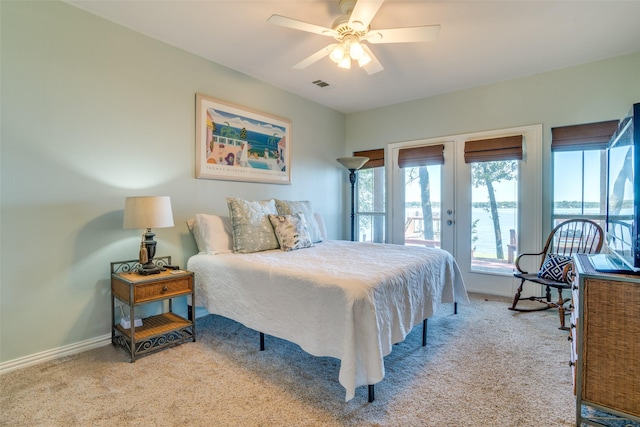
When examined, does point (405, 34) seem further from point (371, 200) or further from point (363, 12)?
point (371, 200)

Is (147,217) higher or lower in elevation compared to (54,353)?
higher

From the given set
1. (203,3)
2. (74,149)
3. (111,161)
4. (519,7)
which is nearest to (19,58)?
(74,149)

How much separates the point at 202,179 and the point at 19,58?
152 cm

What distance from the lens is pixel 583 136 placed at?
10.6 feet

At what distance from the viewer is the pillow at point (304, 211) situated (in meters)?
3.38

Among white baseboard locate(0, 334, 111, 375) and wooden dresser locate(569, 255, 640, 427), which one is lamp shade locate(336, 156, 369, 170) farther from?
white baseboard locate(0, 334, 111, 375)

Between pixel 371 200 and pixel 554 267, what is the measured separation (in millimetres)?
2539

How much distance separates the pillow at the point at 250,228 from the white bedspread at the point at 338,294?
0.43ft

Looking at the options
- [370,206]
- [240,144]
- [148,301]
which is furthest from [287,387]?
[370,206]

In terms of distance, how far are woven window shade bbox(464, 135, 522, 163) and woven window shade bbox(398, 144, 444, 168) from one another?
0.34 meters

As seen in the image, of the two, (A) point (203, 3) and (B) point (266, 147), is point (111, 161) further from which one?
(B) point (266, 147)

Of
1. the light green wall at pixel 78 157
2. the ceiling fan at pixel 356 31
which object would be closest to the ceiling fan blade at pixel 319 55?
the ceiling fan at pixel 356 31

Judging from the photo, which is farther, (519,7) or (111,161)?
(111,161)

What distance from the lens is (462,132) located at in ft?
13.0
